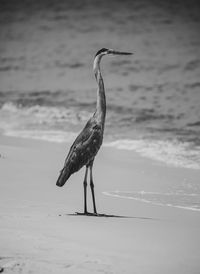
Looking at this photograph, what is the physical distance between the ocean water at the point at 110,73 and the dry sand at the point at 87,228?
2.53ft

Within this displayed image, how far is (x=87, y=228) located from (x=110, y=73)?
17136mm

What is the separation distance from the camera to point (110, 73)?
22828mm

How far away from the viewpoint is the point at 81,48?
27422mm

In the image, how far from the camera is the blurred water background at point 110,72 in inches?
548

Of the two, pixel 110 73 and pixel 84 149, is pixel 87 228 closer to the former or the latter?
pixel 84 149

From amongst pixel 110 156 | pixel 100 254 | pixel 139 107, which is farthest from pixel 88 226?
pixel 139 107

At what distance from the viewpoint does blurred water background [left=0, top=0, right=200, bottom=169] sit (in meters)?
13.9

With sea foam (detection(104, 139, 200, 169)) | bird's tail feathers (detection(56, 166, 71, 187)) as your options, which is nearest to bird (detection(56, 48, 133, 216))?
bird's tail feathers (detection(56, 166, 71, 187))

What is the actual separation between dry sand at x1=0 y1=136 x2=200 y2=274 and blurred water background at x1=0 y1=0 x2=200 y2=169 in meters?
2.40

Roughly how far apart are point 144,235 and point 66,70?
18574 millimetres

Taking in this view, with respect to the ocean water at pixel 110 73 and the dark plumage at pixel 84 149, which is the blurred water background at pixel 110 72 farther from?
the dark plumage at pixel 84 149

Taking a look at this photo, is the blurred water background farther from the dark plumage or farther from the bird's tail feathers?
the bird's tail feathers

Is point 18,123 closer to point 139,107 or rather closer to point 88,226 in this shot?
point 139,107

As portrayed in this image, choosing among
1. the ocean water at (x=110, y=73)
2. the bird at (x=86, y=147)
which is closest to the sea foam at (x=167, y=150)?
the ocean water at (x=110, y=73)
